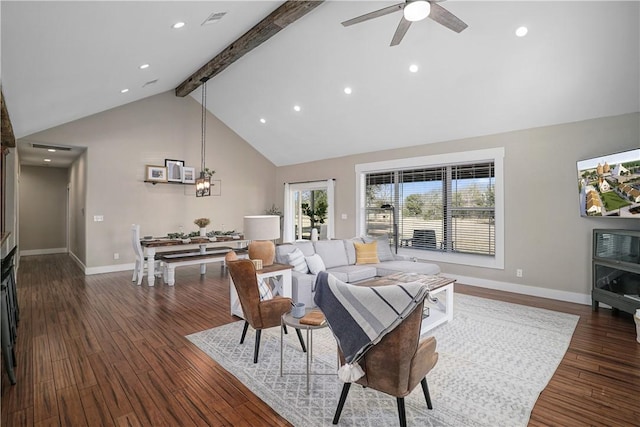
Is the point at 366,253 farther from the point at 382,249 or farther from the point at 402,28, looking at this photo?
the point at 402,28

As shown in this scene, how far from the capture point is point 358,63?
509cm

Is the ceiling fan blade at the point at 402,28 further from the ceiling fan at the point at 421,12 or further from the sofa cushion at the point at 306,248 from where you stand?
the sofa cushion at the point at 306,248

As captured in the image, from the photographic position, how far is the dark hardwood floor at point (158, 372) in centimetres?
212

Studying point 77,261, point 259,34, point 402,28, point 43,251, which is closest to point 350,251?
point 402,28

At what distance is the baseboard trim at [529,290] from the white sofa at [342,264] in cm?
106

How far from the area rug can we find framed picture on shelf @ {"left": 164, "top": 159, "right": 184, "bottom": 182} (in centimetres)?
490

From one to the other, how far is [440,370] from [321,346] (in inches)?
44.4

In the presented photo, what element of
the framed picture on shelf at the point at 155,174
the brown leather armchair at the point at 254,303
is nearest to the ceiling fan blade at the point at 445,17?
the brown leather armchair at the point at 254,303

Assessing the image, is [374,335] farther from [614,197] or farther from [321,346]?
[614,197]

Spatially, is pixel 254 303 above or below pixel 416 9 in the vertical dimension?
below

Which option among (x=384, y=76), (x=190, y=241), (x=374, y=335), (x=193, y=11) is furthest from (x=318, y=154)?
(x=374, y=335)

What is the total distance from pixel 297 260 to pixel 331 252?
0.98 metres

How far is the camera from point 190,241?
6270 millimetres

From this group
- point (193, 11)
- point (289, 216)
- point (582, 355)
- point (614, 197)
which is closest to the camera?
point (582, 355)
